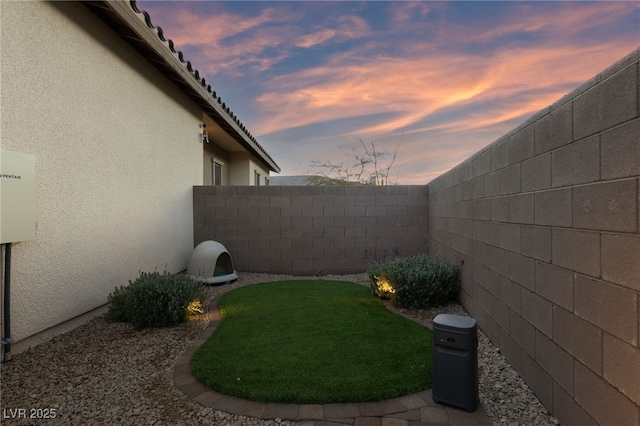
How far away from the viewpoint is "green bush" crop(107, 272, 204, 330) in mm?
4395

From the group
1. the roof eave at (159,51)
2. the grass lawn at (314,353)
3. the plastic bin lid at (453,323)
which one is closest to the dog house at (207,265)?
the grass lawn at (314,353)

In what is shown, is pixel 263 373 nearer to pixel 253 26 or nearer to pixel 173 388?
pixel 173 388

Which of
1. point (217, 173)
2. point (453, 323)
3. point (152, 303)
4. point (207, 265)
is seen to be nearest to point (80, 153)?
point (152, 303)

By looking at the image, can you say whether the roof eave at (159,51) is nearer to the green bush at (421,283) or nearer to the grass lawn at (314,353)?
the grass lawn at (314,353)

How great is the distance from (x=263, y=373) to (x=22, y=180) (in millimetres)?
3032

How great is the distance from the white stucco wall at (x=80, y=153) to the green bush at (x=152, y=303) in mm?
441

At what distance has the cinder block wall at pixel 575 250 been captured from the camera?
1.78m

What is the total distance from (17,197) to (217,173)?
30.2 feet

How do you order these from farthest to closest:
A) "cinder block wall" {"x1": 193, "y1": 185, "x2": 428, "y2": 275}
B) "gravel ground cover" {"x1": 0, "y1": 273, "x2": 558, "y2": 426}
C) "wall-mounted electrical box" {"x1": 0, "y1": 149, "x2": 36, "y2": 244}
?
"cinder block wall" {"x1": 193, "y1": 185, "x2": 428, "y2": 275}, "wall-mounted electrical box" {"x1": 0, "y1": 149, "x2": 36, "y2": 244}, "gravel ground cover" {"x1": 0, "y1": 273, "x2": 558, "y2": 426}

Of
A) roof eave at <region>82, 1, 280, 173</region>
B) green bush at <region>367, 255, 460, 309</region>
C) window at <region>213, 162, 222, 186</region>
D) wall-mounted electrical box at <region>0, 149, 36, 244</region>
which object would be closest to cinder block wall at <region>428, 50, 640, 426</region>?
green bush at <region>367, 255, 460, 309</region>

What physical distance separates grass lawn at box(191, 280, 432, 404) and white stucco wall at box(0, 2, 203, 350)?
6.15 feet

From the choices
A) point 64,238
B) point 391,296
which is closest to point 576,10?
point 391,296

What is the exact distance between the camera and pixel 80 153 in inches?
178

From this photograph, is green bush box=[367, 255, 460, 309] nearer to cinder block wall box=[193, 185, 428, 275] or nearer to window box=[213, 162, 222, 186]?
cinder block wall box=[193, 185, 428, 275]
